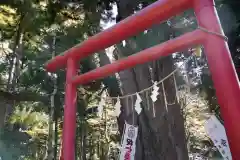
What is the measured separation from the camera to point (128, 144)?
3.81 metres

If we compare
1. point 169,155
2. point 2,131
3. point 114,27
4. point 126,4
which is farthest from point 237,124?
point 2,131

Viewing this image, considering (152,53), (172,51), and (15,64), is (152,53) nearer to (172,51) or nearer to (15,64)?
(172,51)

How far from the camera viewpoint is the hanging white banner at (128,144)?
372cm

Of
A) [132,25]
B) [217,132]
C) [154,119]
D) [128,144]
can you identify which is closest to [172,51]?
[132,25]

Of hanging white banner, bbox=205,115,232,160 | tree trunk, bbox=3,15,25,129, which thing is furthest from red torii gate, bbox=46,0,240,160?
tree trunk, bbox=3,15,25,129

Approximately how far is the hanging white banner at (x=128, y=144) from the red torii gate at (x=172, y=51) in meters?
1.21

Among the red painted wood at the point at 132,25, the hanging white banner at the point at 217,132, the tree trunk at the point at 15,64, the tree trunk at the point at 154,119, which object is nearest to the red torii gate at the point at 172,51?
the red painted wood at the point at 132,25

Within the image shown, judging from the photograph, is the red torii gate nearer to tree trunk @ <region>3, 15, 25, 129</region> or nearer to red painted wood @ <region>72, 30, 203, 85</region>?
red painted wood @ <region>72, 30, 203, 85</region>

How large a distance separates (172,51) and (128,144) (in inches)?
80.1

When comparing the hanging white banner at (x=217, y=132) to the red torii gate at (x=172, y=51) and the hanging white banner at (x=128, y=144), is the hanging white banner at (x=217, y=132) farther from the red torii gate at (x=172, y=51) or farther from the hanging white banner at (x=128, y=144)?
the red torii gate at (x=172, y=51)

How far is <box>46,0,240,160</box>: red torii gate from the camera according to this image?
64.8 inches

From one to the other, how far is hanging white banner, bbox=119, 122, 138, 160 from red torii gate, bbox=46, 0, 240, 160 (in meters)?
1.21

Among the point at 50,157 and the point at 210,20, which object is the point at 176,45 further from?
the point at 50,157

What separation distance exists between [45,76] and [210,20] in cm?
549
